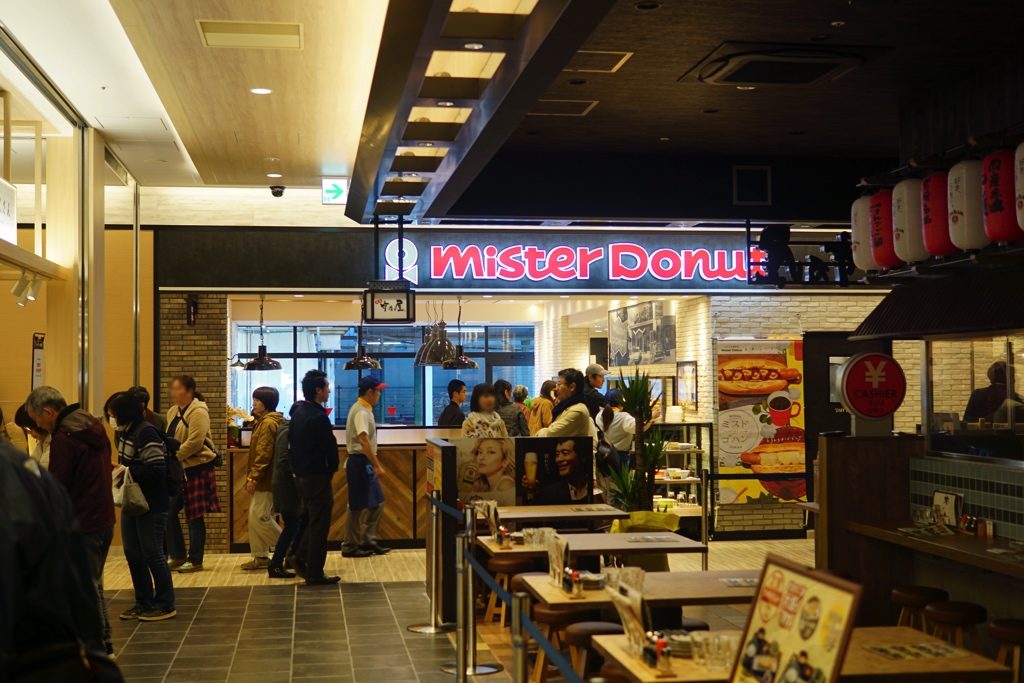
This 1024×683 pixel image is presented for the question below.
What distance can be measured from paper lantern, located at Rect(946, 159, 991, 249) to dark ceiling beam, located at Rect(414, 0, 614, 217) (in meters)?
2.27

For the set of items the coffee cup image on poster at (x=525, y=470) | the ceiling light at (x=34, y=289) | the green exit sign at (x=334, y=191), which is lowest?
the coffee cup image on poster at (x=525, y=470)

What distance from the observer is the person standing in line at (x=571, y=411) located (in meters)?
9.05

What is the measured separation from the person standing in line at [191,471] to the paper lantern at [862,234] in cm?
578

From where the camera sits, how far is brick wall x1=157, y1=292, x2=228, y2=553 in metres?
11.7

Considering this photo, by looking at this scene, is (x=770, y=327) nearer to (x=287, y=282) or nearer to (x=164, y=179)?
(x=287, y=282)

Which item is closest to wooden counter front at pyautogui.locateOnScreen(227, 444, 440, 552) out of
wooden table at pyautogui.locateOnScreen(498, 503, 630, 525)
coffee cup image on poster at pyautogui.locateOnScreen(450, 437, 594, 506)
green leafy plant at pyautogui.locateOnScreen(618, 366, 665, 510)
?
coffee cup image on poster at pyautogui.locateOnScreen(450, 437, 594, 506)

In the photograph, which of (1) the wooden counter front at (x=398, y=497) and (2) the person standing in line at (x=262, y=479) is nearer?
(2) the person standing in line at (x=262, y=479)

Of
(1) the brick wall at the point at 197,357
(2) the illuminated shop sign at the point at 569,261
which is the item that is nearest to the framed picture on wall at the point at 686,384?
(2) the illuminated shop sign at the point at 569,261

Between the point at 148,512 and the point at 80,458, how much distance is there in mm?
1401

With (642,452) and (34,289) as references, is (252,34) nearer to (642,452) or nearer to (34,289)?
(34,289)

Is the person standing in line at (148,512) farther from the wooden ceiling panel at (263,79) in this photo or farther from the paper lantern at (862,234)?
the paper lantern at (862,234)

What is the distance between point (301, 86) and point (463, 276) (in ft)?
14.7

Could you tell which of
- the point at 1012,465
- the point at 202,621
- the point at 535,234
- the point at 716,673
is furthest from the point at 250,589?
the point at 716,673

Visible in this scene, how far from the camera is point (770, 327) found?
1259 cm
